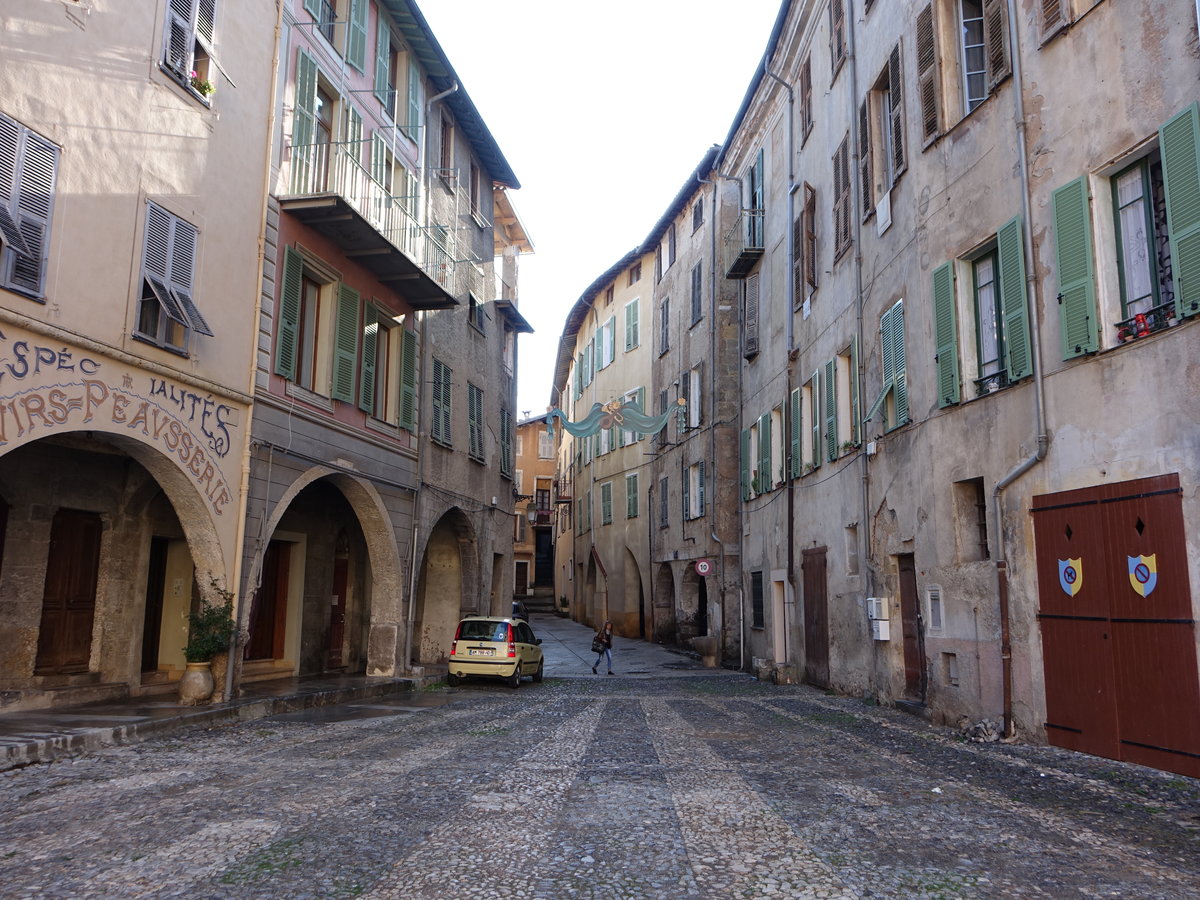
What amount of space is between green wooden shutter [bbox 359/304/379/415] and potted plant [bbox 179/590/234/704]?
5.50 meters

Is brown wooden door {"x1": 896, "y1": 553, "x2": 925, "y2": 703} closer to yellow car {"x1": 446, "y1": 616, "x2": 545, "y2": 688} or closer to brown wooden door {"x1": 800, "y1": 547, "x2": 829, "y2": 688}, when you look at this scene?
brown wooden door {"x1": 800, "y1": 547, "x2": 829, "y2": 688}

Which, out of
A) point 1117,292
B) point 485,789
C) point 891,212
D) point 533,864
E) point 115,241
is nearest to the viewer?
point 533,864

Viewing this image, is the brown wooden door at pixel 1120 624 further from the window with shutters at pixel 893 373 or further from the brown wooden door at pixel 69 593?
the brown wooden door at pixel 69 593

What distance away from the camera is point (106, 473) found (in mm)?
13320

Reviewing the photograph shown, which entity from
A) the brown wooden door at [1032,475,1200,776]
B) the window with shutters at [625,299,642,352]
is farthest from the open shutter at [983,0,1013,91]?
the window with shutters at [625,299,642,352]

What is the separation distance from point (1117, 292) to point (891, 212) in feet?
17.5

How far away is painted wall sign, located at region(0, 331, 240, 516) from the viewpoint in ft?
31.3

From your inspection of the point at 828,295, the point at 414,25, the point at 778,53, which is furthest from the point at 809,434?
the point at 414,25

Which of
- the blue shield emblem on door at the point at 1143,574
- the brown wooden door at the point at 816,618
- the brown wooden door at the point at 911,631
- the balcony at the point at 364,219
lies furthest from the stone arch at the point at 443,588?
the blue shield emblem on door at the point at 1143,574

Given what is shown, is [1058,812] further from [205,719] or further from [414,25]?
[414,25]

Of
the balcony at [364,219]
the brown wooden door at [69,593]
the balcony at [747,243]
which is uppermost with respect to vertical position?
the balcony at [747,243]

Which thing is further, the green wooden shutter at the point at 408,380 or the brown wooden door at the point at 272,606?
the green wooden shutter at the point at 408,380

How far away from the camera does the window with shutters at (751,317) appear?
956 inches

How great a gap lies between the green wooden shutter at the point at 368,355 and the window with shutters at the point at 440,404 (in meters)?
2.58
